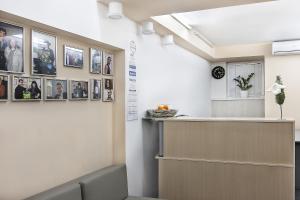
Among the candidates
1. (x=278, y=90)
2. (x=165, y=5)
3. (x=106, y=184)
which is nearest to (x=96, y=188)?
(x=106, y=184)

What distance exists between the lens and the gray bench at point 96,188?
237 cm

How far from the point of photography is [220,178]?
3586 mm

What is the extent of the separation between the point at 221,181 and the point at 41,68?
2.39 metres

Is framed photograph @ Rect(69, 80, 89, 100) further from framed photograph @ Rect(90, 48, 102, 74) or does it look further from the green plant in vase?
the green plant in vase

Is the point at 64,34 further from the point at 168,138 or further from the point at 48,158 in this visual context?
the point at 168,138

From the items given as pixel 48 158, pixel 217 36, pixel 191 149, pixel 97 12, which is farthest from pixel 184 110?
pixel 48 158

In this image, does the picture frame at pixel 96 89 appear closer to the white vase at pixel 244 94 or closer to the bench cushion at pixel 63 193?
the bench cushion at pixel 63 193

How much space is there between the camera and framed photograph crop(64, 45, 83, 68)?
2.79 m

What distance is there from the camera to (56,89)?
104 inches

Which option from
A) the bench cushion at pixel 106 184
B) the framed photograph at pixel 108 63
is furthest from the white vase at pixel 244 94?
the bench cushion at pixel 106 184

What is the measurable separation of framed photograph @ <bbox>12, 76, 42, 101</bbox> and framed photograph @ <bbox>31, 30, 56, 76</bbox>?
0.25ft

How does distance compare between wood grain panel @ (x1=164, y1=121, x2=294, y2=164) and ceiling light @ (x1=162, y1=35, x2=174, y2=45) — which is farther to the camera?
ceiling light @ (x1=162, y1=35, x2=174, y2=45)

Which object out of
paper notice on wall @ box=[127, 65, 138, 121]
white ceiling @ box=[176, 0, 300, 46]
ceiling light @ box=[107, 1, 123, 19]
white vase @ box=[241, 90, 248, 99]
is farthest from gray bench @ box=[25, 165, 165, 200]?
white vase @ box=[241, 90, 248, 99]

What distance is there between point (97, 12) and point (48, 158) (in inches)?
59.1
